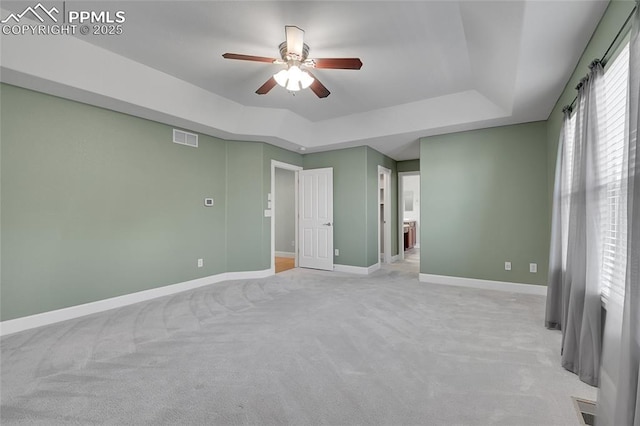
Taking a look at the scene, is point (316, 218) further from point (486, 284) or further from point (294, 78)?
point (294, 78)

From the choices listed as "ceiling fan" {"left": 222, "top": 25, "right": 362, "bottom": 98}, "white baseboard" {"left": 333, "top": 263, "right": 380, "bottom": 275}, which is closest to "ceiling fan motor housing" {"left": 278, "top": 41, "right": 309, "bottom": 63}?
"ceiling fan" {"left": 222, "top": 25, "right": 362, "bottom": 98}

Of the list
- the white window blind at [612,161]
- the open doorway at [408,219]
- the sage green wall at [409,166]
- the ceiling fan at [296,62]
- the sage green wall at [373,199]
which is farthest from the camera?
the open doorway at [408,219]

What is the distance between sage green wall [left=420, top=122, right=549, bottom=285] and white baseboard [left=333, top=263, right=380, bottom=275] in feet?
3.41

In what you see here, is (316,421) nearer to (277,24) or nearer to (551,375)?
(551,375)

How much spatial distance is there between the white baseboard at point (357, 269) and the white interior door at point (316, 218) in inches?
6.5

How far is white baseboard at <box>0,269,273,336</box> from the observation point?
2794 millimetres

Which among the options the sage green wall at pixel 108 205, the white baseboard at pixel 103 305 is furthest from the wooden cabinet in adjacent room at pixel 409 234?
the white baseboard at pixel 103 305

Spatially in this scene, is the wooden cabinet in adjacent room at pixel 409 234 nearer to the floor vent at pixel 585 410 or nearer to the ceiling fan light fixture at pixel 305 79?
the ceiling fan light fixture at pixel 305 79

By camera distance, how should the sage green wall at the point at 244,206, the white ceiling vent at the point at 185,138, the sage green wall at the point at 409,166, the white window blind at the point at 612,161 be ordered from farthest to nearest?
the sage green wall at the point at 409,166, the sage green wall at the point at 244,206, the white ceiling vent at the point at 185,138, the white window blind at the point at 612,161

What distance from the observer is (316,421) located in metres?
1.58

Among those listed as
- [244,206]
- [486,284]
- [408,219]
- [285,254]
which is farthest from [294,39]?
[408,219]

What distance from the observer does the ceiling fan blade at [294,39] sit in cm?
231

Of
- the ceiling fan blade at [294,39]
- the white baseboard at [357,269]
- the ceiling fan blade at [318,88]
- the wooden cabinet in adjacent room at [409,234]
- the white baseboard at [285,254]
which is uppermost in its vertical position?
the ceiling fan blade at [294,39]

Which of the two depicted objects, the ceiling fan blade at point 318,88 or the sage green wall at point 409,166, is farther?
the sage green wall at point 409,166
